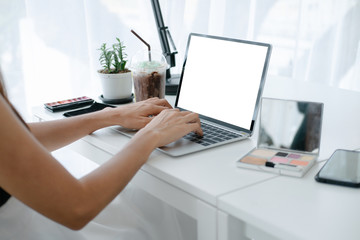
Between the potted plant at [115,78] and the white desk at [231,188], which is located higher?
the potted plant at [115,78]

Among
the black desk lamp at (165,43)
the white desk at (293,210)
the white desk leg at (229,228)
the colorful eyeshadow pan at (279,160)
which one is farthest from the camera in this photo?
the black desk lamp at (165,43)

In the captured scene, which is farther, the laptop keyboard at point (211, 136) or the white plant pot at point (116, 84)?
the white plant pot at point (116, 84)

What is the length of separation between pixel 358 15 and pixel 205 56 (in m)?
1.35

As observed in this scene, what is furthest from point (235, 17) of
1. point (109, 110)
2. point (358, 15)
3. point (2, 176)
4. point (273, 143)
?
point (2, 176)

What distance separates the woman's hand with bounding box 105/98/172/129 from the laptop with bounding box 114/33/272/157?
28 mm

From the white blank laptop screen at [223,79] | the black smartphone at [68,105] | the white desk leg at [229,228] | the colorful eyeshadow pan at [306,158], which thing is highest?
the white blank laptop screen at [223,79]

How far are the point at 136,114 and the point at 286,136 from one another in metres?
0.39

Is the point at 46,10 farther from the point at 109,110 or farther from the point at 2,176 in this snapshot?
the point at 2,176

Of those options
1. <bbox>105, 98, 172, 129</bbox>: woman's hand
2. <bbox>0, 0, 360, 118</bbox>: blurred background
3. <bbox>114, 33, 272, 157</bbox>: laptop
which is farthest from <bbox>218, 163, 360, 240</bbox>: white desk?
<bbox>0, 0, 360, 118</bbox>: blurred background

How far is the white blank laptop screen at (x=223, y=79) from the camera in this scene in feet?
3.61

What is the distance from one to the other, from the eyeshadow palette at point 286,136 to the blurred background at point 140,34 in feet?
4.21

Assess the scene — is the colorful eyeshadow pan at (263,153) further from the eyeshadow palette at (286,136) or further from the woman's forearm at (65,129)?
the woman's forearm at (65,129)

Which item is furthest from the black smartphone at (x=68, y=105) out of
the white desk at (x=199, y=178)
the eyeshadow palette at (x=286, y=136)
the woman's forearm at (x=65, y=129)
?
the eyeshadow palette at (x=286, y=136)

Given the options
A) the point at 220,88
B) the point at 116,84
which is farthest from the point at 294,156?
the point at 116,84
